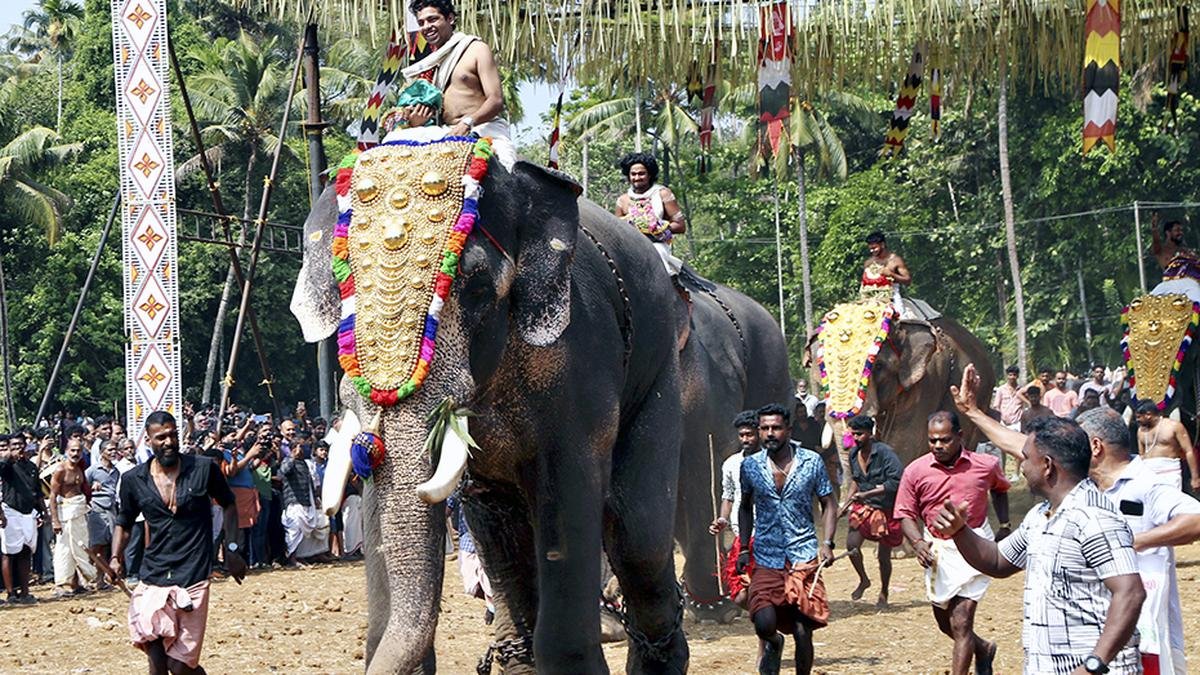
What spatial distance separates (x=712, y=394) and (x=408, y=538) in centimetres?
559

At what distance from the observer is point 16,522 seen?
15578 millimetres

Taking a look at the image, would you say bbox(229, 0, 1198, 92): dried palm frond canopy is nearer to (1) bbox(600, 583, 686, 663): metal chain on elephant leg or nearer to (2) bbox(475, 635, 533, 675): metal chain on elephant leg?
(1) bbox(600, 583, 686, 663): metal chain on elephant leg

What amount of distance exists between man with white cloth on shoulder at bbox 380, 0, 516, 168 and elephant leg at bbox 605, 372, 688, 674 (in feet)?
4.87

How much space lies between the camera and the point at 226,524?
30.3 feet

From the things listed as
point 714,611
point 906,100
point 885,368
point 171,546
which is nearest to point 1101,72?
point 906,100

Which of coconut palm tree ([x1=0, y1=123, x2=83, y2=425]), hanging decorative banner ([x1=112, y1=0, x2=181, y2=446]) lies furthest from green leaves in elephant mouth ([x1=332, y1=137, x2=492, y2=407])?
coconut palm tree ([x1=0, y1=123, x2=83, y2=425])

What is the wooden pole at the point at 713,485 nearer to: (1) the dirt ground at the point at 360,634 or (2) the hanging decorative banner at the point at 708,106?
(1) the dirt ground at the point at 360,634

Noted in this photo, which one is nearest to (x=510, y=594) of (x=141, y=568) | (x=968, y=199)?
(x=141, y=568)

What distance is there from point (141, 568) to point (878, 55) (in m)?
8.13

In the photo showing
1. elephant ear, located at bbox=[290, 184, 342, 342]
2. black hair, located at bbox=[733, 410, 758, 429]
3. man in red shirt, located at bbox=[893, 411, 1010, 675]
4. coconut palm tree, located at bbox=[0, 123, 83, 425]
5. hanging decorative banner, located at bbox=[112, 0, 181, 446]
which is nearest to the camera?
elephant ear, located at bbox=[290, 184, 342, 342]

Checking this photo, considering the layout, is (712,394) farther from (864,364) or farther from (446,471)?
(446,471)

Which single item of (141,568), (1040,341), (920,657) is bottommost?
(920,657)

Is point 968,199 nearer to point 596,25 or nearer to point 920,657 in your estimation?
point 596,25

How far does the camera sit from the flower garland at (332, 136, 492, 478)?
17.6ft
